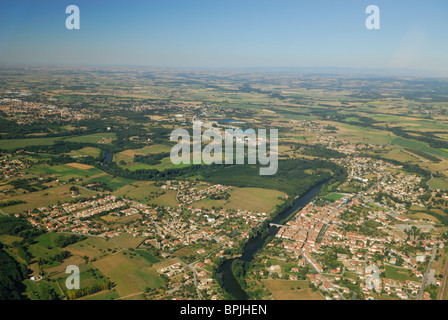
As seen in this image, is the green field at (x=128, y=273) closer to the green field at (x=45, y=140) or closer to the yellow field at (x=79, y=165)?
→ the yellow field at (x=79, y=165)

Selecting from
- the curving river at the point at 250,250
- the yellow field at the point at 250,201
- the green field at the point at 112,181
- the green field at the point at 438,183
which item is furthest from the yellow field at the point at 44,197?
the green field at the point at 438,183

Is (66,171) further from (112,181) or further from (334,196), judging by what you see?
(334,196)

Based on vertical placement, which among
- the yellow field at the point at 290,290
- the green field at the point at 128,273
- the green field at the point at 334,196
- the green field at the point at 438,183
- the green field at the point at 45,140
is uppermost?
the green field at the point at 45,140

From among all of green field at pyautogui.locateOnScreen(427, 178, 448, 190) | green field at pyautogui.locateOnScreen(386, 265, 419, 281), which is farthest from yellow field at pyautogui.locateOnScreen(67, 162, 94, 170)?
green field at pyautogui.locateOnScreen(427, 178, 448, 190)

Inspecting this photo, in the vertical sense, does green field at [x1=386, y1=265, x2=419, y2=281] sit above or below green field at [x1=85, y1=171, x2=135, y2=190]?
below

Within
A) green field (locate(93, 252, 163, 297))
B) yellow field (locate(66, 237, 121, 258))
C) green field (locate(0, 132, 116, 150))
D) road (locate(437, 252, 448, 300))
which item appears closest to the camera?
road (locate(437, 252, 448, 300))

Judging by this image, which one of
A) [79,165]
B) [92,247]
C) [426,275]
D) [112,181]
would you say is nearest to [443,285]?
[426,275]

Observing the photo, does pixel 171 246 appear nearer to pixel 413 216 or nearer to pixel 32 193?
pixel 32 193

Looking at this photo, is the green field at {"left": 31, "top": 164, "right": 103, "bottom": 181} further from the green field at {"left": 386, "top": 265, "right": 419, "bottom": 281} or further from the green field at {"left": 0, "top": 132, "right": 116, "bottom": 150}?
the green field at {"left": 386, "top": 265, "right": 419, "bottom": 281}

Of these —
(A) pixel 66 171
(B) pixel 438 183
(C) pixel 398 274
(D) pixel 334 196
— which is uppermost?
(A) pixel 66 171
